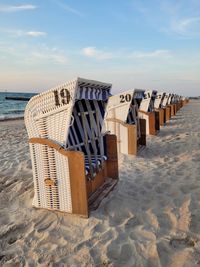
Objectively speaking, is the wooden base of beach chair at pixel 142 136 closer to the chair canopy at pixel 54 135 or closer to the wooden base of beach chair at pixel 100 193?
the wooden base of beach chair at pixel 100 193

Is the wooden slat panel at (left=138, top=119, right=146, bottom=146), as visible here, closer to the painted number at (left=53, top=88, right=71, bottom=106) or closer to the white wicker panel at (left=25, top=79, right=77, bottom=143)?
the white wicker panel at (left=25, top=79, right=77, bottom=143)

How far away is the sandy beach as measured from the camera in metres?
2.91

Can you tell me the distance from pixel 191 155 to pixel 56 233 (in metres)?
4.64

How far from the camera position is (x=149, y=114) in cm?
1069

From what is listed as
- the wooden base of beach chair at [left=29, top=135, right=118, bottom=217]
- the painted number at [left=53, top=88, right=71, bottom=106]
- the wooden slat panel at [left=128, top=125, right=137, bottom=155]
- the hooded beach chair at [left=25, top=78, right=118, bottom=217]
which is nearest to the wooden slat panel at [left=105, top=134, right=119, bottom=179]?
the hooded beach chair at [left=25, top=78, right=118, bottom=217]

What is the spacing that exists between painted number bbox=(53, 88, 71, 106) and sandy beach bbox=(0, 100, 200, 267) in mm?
1557

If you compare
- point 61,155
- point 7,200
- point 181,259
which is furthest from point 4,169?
point 181,259

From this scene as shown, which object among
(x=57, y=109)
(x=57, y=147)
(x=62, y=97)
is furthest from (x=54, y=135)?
(x=62, y=97)

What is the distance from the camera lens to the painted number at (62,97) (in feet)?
11.5

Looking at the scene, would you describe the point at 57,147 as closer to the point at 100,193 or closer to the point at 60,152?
the point at 60,152

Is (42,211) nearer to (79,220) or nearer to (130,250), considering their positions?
(79,220)

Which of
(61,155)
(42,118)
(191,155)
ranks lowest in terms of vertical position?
(191,155)

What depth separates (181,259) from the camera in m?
2.84

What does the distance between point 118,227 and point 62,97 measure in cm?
180
